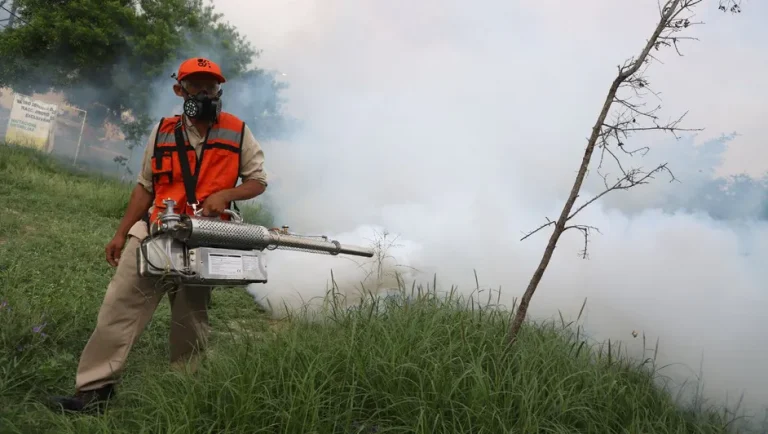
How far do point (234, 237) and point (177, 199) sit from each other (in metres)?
0.41

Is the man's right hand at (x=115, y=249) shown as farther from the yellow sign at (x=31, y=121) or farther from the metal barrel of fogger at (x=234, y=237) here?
the yellow sign at (x=31, y=121)

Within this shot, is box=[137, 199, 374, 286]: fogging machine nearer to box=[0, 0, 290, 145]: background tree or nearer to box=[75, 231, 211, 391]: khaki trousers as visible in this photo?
box=[75, 231, 211, 391]: khaki trousers

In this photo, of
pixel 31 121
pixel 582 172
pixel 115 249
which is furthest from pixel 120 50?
pixel 582 172

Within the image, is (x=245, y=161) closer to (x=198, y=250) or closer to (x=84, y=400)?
(x=198, y=250)

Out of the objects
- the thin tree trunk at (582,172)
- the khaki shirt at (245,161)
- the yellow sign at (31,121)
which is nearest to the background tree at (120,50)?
the yellow sign at (31,121)

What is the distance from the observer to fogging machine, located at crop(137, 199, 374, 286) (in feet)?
9.55

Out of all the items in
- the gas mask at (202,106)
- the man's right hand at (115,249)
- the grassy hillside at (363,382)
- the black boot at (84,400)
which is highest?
the gas mask at (202,106)

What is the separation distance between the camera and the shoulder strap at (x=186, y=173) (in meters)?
3.16

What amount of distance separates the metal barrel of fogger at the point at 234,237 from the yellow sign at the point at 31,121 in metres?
15.6

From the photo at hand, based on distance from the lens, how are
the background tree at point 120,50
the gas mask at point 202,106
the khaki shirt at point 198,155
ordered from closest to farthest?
the gas mask at point 202,106 < the khaki shirt at point 198,155 < the background tree at point 120,50

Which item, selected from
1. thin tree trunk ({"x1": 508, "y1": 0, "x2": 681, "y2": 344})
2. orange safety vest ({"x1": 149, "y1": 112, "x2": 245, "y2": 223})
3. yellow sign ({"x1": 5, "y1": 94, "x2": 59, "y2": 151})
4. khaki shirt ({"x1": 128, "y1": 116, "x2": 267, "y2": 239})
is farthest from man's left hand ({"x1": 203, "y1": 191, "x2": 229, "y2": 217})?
yellow sign ({"x1": 5, "y1": 94, "x2": 59, "y2": 151})

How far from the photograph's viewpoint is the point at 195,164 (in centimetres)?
325

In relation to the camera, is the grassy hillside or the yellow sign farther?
the yellow sign

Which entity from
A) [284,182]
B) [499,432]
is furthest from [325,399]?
[284,182]
